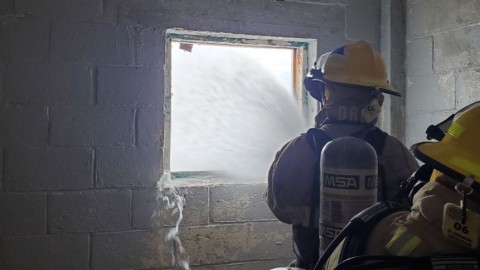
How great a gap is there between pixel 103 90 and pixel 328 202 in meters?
1.72

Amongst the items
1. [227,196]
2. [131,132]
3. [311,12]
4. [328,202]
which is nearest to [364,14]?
[311,12]

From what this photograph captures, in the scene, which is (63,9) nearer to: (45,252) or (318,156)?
(45,252)

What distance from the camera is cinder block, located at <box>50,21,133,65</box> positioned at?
8.93 feet

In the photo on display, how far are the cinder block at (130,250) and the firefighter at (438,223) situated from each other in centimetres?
202

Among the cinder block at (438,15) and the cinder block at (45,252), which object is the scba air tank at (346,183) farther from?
the cinder block at (438,15)

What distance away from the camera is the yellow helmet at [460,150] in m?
0.95

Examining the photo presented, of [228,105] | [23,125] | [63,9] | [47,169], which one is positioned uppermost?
[63,9]

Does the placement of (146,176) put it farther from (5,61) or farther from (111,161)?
(5,61)

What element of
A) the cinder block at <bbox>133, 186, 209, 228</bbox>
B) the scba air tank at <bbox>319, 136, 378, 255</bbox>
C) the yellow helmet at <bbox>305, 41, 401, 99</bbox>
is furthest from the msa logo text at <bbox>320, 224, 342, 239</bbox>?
the cinder block at <bbox>133, 186, 209, 228</bbox>


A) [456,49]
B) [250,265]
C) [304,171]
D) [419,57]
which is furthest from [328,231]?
[419,57]

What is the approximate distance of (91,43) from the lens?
2.78m

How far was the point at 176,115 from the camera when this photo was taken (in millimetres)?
3164

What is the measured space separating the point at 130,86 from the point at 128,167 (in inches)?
18.6

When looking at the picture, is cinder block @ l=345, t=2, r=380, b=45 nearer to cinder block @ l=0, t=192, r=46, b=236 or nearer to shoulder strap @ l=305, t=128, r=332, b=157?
shoulder strap @ l=305, t=128, r=332, b=157
